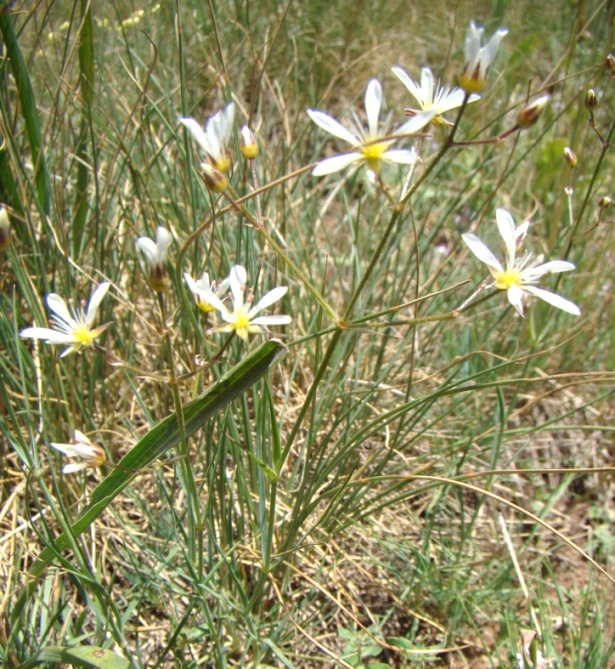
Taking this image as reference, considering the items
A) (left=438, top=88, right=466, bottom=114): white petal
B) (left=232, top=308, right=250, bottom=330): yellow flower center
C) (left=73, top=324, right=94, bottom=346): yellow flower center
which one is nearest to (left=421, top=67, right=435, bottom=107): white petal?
(left=438, top=88, right=466, bottom=114): white petal

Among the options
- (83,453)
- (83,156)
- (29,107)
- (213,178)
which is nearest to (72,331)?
(83,453)

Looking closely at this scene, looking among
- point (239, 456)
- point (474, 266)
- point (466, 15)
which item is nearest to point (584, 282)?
point (474, 266)

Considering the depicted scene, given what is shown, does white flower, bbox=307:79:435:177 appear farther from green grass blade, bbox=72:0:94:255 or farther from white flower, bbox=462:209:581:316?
green grass blade, bbox=72:0:94:255

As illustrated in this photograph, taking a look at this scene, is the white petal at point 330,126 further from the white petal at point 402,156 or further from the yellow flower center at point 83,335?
the yellow flower center at point 83,335

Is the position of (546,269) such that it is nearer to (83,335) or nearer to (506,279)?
(506,279)

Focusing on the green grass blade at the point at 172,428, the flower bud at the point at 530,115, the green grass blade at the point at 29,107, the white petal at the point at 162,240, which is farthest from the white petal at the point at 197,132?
the green grass blade at the point at 29,107

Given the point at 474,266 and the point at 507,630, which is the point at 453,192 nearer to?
the point at 474,266
